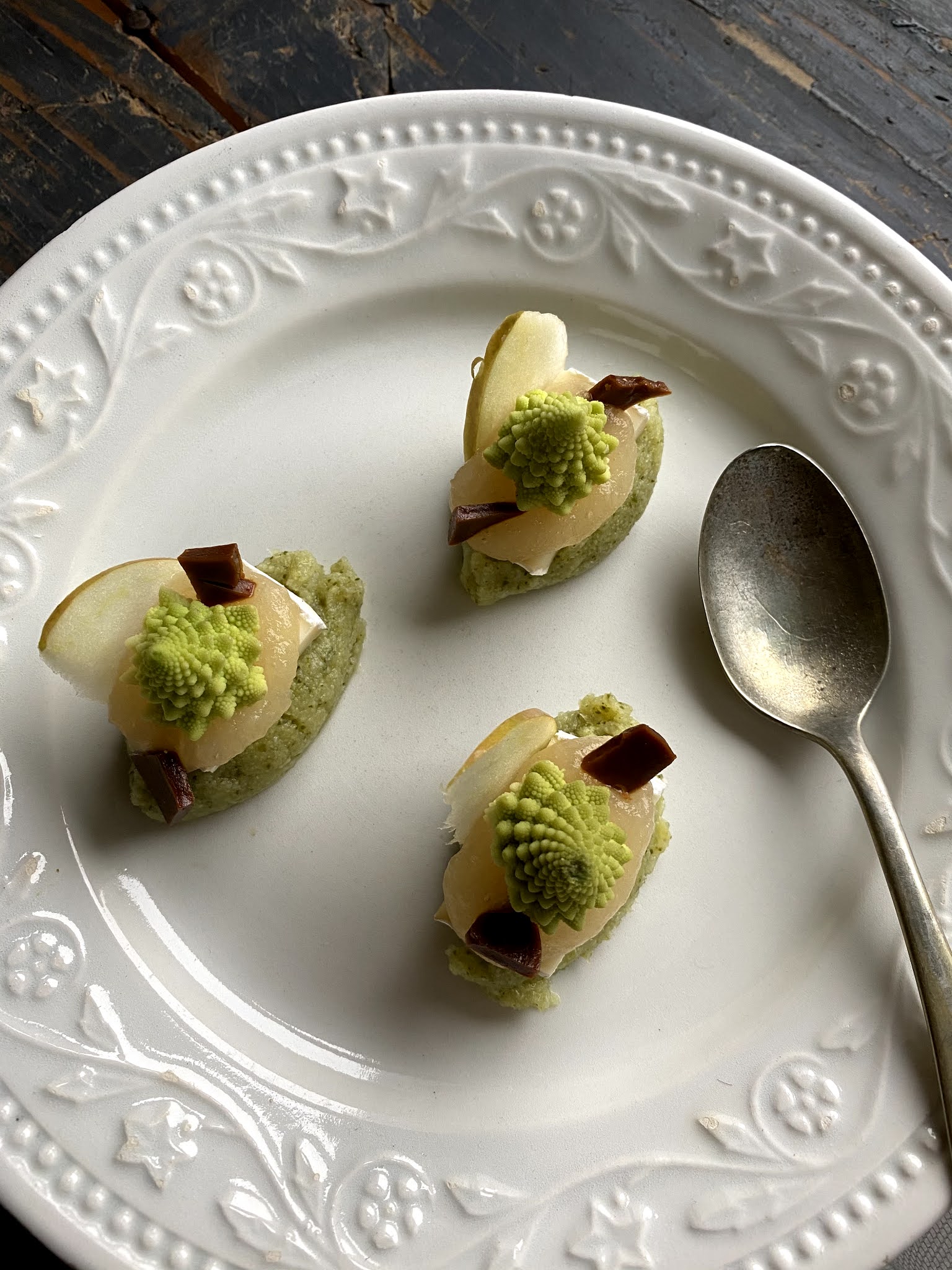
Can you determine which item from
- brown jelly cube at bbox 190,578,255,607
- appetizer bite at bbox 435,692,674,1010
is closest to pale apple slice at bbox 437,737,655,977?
appetizer bite at bbox 435,692,674,1010

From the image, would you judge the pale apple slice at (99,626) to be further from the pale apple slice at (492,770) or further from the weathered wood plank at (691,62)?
the weathered wood plank at (691,62)

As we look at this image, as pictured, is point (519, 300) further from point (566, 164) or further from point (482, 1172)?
point (482, 1172)

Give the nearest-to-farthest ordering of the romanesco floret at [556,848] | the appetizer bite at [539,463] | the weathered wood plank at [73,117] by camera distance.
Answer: the romanesco floret at [556,848], the appetizer bite at [539,463], the weathered wood plank at [73,117]

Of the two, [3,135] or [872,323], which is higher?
[872,323]

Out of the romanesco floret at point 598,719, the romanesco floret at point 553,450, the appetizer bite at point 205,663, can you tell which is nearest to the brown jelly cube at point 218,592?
the appetizer bite at point 205,663

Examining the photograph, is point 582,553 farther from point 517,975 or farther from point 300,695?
point 517,975

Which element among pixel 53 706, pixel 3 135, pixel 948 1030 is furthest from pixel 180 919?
pixel 3 135

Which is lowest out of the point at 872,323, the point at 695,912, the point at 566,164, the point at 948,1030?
the point at 695,912
